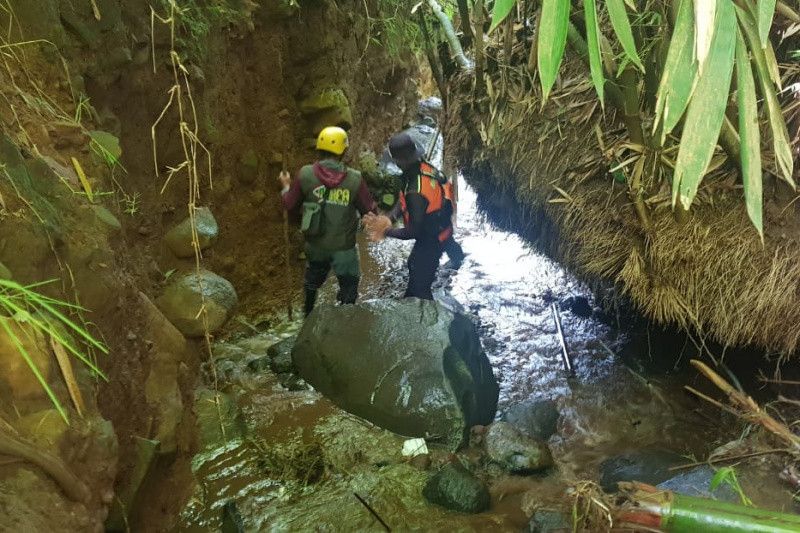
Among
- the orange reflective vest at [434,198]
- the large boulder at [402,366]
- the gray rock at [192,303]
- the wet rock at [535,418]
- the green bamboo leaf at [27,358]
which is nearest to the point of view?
the green bamboo leaf at [27,358]

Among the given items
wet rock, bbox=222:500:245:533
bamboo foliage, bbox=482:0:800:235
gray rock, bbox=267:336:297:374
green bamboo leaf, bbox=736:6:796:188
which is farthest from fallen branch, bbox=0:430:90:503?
green bamboo leaf, bbox=736:6:796:188

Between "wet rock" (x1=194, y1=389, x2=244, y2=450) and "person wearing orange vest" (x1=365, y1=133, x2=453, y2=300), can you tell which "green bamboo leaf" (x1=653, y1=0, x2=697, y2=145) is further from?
"wet rock" (x1=194, y1=389, x2=244, y2=450)

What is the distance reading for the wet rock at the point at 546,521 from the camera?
2.62 m

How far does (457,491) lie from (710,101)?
88.0 inches

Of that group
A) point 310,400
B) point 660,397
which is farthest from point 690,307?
point 310,400

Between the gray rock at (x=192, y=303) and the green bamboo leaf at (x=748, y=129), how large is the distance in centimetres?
273

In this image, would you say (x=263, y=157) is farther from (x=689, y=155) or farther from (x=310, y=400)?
(x=689, y=155)

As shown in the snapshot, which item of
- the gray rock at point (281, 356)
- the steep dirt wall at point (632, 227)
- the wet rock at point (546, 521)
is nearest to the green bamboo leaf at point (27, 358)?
the wet rock at point (546, 521)

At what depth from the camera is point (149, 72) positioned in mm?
3258

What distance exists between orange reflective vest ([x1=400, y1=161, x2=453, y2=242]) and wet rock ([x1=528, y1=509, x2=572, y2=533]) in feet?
7.09

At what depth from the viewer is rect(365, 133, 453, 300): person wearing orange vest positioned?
3.85 m

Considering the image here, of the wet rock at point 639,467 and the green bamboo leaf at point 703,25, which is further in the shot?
the wet rock at point 639,467

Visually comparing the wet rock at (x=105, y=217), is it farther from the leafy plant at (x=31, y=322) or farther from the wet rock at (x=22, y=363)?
the wet rock at (x=22, y=363)

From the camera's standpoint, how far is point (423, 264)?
4363 millimetres
